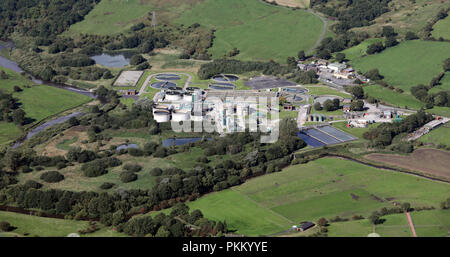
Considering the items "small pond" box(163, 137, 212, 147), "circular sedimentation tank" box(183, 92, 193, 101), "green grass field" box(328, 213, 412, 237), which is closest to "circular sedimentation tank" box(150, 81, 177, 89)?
"circular sedimentation tank" box(183, 92, 193, 101)

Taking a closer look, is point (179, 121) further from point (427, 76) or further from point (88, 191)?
point (427, 76)

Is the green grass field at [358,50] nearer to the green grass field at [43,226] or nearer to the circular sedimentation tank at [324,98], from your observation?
the circular sedimentation tank at [324,98]

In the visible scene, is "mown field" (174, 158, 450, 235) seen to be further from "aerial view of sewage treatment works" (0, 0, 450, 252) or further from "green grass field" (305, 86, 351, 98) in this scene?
"green grass field" (305, 86, 351, 98)

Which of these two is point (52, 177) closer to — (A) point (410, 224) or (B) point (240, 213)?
(B) point (240, 213)

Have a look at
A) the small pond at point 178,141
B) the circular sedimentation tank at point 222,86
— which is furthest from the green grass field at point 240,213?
the circular sedimentation tank at point 222,86

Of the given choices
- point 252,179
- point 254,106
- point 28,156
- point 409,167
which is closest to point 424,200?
point 409,167

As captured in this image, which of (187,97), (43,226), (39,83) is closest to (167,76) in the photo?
(187,97)
